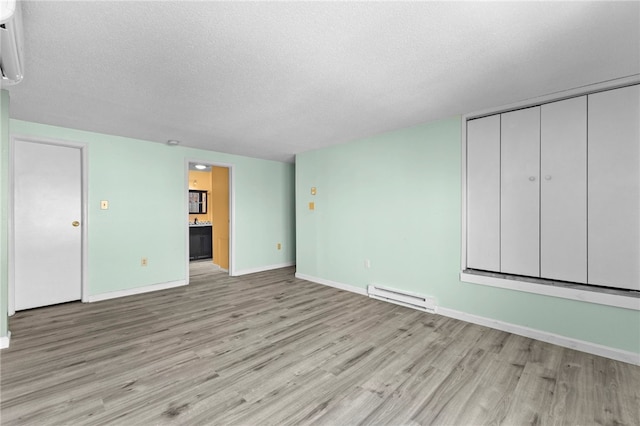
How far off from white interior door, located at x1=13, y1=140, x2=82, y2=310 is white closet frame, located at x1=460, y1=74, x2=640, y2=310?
5.02m

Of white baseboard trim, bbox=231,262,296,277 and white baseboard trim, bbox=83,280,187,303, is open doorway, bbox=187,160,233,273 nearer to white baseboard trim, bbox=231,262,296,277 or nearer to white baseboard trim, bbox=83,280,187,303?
white baseboard trim, bbox=231,262,296,277

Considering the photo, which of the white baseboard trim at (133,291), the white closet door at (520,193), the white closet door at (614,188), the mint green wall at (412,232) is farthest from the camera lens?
the white baseboard trim at (133,291)

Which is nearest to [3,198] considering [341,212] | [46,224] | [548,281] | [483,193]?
[46,224]

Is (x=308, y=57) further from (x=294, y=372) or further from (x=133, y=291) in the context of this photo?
(x=133, y=291)

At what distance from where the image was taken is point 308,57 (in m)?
2.02

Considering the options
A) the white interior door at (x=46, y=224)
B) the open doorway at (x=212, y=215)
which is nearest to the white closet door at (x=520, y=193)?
the open doorway at (x=212, y=215)

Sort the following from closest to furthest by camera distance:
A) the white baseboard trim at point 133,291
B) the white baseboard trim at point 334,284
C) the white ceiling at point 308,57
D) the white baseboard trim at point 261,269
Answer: the white ceiling at point 308,57 → the white baseboard trim at point 133,291 → the white baseboard trim at point 334,284 → the white baseboard trim at point 261,269

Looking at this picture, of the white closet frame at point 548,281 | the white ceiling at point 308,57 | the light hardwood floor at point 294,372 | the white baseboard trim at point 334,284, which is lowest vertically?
the light hardwood floor at point 294,372

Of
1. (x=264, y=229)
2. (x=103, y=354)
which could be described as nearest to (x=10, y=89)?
(x=103, y=354)

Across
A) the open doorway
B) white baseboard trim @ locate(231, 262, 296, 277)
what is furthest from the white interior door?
white baseboard trim @ locate(231, 262, 296, 277)

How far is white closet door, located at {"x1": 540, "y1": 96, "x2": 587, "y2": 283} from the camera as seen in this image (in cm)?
259

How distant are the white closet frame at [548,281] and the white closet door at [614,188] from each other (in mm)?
77

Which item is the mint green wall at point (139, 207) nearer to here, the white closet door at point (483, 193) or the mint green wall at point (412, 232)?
the mint green wall at point (412, 232)

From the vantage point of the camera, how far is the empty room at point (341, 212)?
1.73 meters
